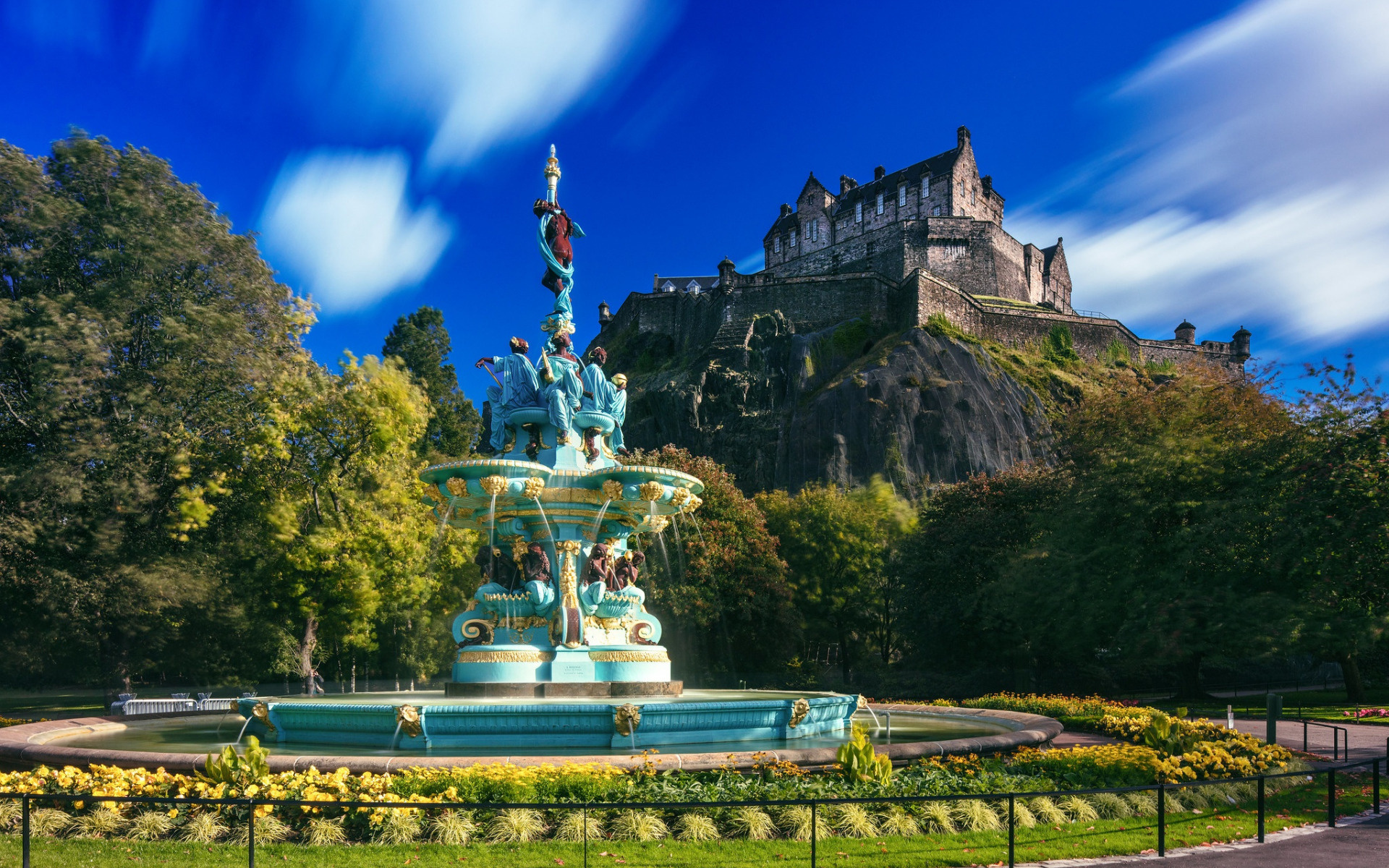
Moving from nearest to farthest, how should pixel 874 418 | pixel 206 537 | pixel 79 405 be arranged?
1. pixel 79 405
2. pixel 206 537
3. pixel 874 418

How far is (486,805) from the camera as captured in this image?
6.77m

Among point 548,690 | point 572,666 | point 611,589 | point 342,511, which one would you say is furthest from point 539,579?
point 342,511

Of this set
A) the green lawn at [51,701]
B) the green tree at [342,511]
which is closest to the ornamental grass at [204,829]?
the green tree at [342,511]

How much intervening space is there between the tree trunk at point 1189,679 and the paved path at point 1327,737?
25.4 ft

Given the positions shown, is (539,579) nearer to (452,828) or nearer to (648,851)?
(452,828)

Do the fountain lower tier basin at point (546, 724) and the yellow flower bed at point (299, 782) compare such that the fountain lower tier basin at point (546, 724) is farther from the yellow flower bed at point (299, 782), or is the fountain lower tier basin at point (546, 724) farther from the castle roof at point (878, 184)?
the castle roof at point (878, 184)

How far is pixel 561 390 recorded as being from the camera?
1756 cm

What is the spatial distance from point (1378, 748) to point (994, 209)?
8764cm

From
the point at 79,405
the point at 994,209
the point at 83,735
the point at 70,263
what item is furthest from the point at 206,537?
the point at 994,209

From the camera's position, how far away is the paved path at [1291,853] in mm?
8422

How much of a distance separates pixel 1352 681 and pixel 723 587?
69.8 feet

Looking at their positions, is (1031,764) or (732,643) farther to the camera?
(732,643)

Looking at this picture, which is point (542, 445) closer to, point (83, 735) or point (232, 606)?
point (83, 735)

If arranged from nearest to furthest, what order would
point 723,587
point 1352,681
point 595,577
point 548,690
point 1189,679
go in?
point 548,690
point 595,577
point 1352,681
point 1189,679
point 723,587
